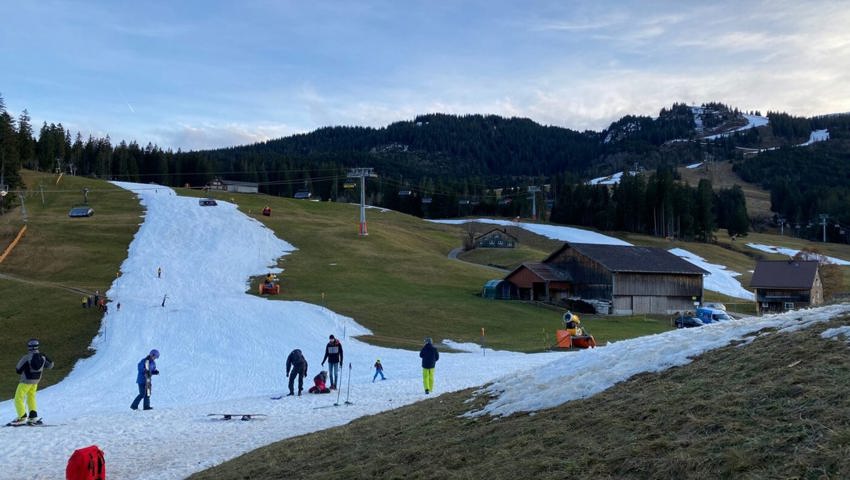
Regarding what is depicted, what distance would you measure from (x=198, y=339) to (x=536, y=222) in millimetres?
109024

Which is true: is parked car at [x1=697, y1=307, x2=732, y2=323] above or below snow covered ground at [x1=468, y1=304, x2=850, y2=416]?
below

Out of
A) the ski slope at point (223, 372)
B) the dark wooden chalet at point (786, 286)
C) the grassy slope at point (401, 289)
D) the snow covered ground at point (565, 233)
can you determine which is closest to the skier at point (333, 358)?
the ski slope at point (223, 372)

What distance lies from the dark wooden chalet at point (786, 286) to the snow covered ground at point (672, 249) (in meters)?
5.77

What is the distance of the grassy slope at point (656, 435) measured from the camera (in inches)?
331

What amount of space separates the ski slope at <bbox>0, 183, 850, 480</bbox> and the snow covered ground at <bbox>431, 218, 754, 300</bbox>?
48717 mm

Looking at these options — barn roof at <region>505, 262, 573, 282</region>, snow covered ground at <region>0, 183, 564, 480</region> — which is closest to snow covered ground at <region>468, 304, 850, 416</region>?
snow covered ground at <region>0, 183, 564, 480</region>

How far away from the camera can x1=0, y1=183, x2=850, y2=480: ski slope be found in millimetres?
15539

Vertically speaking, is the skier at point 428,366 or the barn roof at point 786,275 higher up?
the skier at point 428,366

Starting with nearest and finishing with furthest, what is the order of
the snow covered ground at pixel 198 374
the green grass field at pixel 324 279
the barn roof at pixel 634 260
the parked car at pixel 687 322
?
the snow covered ground at pixel 198 374 → the green grass field at pixel 324 279 → the parked car at pixel 687 322 → the barn roof at pixel 634 260

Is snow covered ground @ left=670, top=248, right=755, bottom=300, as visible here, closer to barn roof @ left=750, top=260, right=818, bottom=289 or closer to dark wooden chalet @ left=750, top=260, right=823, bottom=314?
barn roof @ left=750, top=260, right=818, bottom=289

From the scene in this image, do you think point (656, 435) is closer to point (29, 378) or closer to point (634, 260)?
point (29, 378)

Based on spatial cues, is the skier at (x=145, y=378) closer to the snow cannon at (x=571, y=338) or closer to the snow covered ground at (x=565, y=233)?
the snow cannon at (x=571, y=338)

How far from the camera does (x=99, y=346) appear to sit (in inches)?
1657

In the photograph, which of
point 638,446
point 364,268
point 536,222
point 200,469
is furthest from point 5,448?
point 536,222
